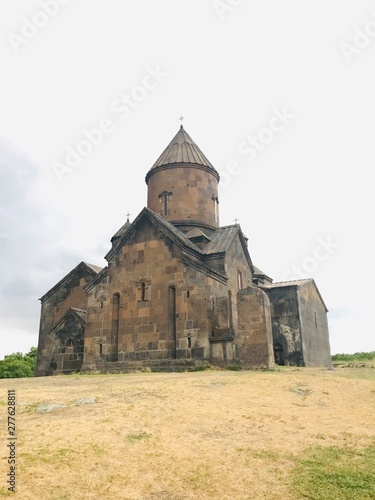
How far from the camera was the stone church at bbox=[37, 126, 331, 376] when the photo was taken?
14977 mm

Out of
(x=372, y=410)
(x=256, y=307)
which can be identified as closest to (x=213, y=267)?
(x=256, y=307)

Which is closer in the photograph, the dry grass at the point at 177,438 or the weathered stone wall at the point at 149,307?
the dry grass at the point at 177,438

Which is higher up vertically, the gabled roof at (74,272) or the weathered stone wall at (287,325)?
the gabled roof at (74,272)

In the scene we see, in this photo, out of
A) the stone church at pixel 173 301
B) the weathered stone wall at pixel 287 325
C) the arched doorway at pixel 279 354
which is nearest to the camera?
the stone church at pixel 173 301

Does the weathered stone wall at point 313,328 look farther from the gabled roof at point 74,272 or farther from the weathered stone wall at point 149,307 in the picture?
the gabled roof at point 74,272

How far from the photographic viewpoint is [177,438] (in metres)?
5.45

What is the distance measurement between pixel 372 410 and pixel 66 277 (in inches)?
676

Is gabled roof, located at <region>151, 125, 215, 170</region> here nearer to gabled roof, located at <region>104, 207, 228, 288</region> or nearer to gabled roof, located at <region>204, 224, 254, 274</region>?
gabled roof, located at <region>204, 224, 254, 274</region>

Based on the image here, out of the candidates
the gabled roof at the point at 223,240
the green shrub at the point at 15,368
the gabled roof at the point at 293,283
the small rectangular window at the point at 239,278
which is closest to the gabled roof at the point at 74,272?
the gabled roof at the point at 223,240

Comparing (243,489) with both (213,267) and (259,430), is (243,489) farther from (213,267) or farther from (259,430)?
(213,267)

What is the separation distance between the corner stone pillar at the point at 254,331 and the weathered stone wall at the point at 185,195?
5.58 metres

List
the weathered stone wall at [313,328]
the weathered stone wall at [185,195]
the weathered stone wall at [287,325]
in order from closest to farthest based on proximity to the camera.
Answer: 1. the weathered stone wall at [185,195]
2. the weathered stone wall at [287,325]
3. the weathered stone wall at [313,328]

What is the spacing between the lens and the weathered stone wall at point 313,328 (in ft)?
73.2

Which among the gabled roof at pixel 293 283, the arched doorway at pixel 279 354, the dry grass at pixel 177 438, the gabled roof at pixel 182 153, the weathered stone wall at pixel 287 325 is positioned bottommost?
the dry grass at pixel 177 438
